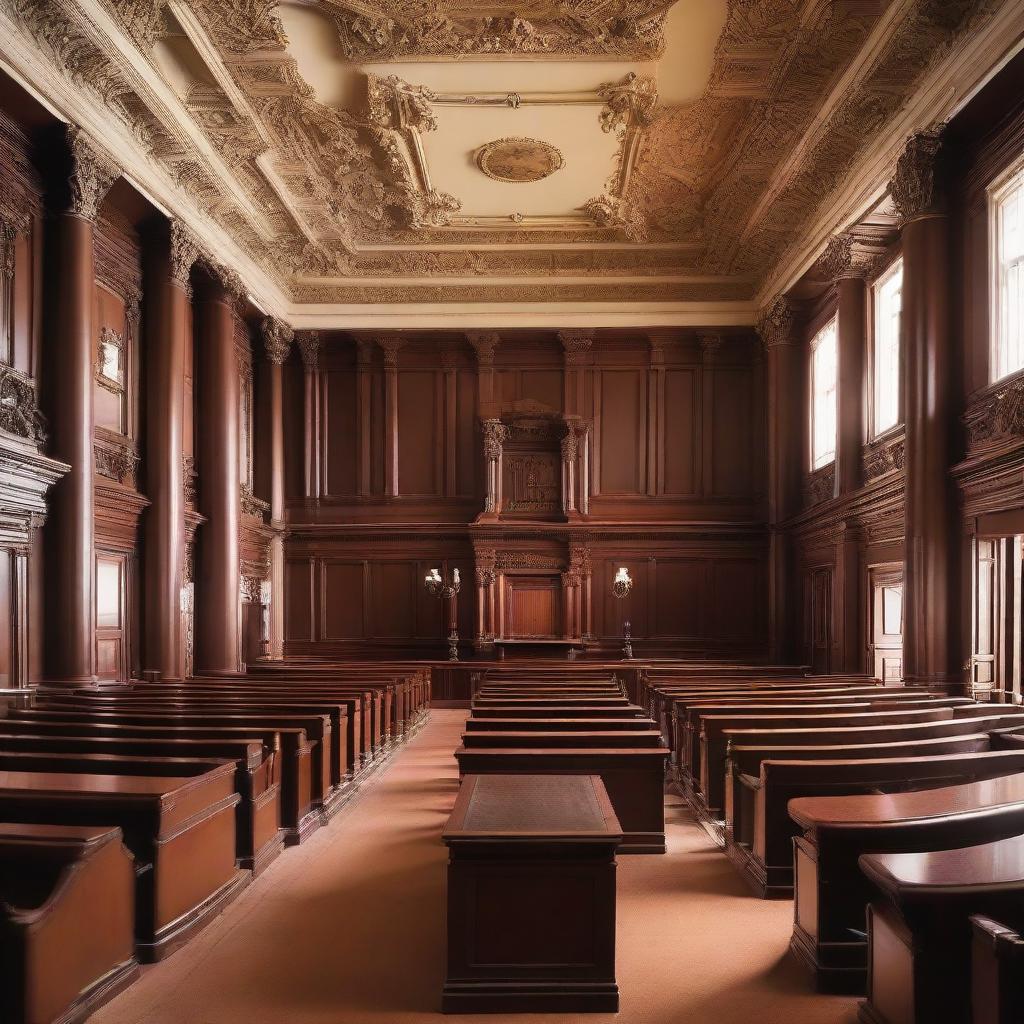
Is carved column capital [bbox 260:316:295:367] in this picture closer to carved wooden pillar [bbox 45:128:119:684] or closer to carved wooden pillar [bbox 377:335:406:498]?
carved wooden pillar [bbox 377:335:406:498]

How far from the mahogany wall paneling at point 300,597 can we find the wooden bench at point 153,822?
1468 centimetres

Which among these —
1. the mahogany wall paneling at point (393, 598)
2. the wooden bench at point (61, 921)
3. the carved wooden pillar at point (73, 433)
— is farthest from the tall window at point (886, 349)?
the wooden bench at point (61, 921)

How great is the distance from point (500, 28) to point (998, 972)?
450 inches

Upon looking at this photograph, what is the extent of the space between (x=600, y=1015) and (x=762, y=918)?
1523mm

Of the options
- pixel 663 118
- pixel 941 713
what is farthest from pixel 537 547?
pixel 941 713

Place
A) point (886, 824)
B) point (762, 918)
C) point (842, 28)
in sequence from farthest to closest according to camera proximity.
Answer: point (842, 28) < point (762, 918) < point (886, 824)

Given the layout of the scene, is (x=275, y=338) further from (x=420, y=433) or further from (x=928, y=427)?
(x=928, y=427)

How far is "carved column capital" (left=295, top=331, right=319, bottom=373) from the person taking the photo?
19.4m

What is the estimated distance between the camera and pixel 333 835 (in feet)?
21.8

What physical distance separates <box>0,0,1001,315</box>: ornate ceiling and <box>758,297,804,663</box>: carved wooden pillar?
4.68 feet

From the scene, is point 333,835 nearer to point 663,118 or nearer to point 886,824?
point 886,824

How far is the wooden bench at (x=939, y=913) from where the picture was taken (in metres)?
2.69

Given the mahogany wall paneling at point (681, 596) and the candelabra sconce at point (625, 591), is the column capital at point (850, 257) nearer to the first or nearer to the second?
the mahogany wall paneling at point (681, 596)

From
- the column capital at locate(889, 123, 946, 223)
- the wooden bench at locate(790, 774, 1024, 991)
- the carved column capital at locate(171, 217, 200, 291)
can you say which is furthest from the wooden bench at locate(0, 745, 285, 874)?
the column capital at locate(889, 123, 946, 223)
